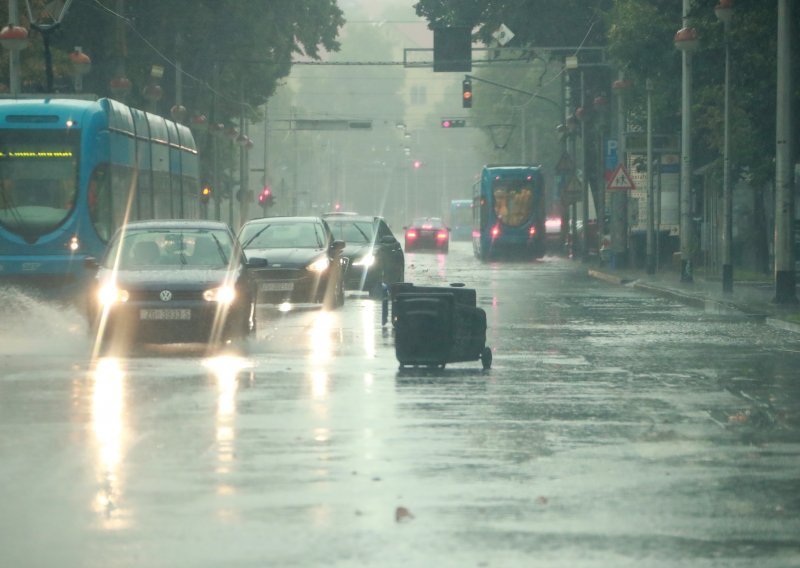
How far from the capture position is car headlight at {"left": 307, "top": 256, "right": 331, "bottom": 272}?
30266mm

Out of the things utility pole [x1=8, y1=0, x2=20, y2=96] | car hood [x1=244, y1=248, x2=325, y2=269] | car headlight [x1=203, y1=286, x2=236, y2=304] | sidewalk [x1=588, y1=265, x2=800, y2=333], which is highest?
utility pole [x1=8, y1=0, x2=20, y2=96]

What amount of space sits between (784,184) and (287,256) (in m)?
8.15

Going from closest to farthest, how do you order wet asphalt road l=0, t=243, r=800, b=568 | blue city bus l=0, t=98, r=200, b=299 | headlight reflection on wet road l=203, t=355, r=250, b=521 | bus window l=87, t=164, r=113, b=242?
wet asphalt road l=0, t=243, r=800, b=568
headlight reflection on wet road l=203, t=355, r=250, b=521
blue city bus l=0, t=98, r=200, b=299
bus window l=87, t=164, r=113, b=242

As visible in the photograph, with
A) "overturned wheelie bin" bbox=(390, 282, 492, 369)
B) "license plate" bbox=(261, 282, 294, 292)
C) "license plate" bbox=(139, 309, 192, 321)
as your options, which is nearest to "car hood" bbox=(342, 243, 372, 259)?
"license plate" bbox=(261, 282, 294, 292)

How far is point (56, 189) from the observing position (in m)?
29.0

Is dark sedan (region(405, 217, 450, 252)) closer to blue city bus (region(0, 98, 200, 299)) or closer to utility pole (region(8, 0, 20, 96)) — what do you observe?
utility pole (region(8, 0, 20, 96))

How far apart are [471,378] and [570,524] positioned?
27.8 feet

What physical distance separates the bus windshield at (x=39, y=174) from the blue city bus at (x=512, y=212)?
131 feet

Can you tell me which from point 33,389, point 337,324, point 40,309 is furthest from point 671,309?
point 33,389

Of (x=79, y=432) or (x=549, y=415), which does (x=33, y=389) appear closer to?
(x=79, y=432)

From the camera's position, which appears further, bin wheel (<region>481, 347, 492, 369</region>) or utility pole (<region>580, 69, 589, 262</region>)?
utility pole (<region>580, 69, 589, 262</region>)

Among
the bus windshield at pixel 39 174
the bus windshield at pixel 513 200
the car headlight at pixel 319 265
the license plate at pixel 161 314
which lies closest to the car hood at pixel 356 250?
the car headlight at pixel 319 265

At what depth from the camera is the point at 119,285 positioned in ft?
69.0

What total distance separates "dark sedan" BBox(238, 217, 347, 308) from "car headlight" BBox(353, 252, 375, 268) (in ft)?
12.0
